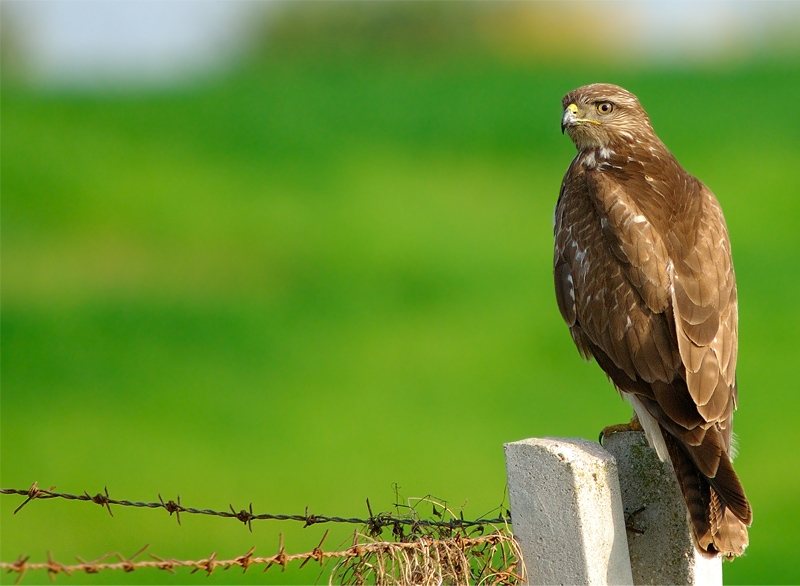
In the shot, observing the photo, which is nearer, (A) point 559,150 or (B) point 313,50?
(A) point 559,150

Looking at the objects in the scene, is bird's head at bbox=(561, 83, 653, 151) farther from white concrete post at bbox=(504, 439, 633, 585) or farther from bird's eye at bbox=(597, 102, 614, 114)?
white concrete post at bbox=(504, 439, 633, 585)

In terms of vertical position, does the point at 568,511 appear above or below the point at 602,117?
below

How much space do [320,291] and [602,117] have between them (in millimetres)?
15958

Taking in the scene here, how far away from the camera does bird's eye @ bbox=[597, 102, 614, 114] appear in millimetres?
6633

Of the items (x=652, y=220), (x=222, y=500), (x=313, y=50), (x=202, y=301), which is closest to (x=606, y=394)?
(x=222, y=500)

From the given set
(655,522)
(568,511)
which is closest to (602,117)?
(655,522)

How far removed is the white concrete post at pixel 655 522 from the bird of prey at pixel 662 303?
91mm

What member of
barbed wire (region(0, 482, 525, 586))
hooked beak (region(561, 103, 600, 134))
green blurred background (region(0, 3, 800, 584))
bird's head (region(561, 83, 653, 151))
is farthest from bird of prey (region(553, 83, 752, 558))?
green blurred background (region(0, 3, 800, 584))

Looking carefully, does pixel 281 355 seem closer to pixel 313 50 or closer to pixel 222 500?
pixel 222 500

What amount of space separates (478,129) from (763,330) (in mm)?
8996

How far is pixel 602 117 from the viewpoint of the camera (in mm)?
6621

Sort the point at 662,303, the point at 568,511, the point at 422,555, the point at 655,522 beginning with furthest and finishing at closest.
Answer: the point at 662,303
the point at 655,522
the point at 422,555
the point at 568,511

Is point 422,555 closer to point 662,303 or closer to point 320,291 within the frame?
point 662,303

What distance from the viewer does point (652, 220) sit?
5469 mm
